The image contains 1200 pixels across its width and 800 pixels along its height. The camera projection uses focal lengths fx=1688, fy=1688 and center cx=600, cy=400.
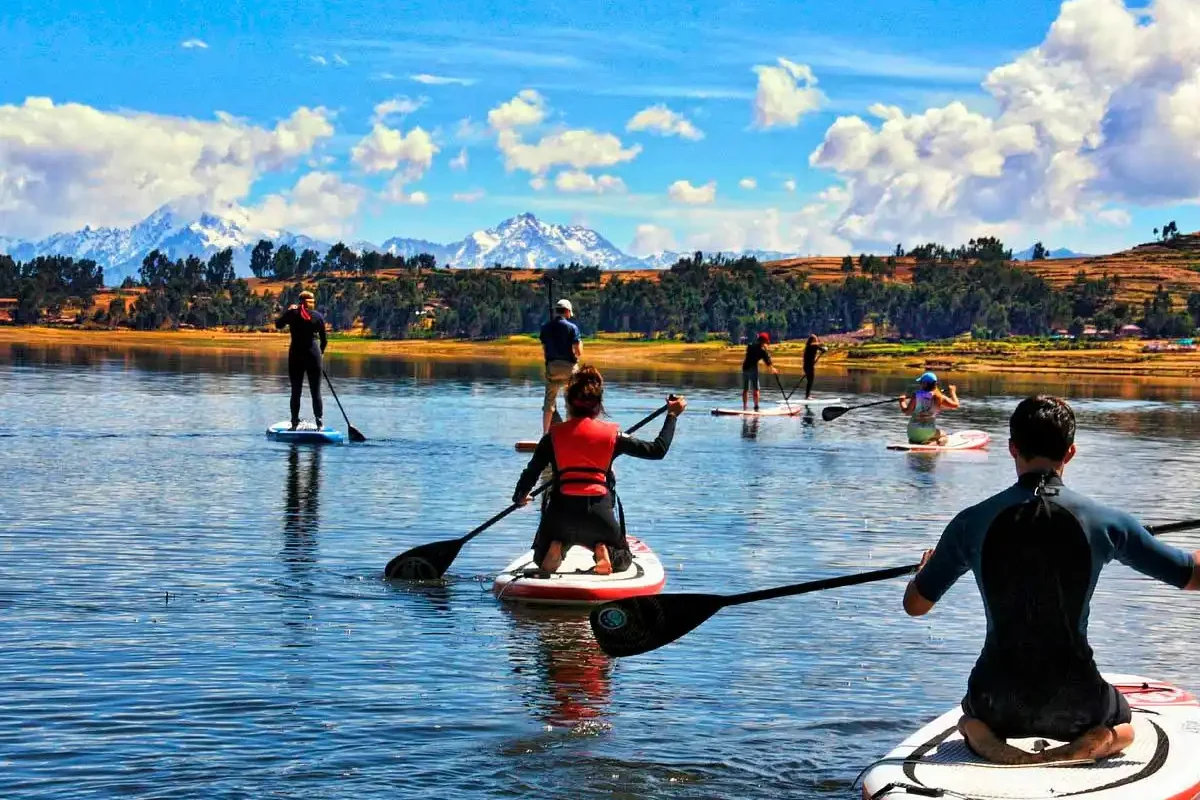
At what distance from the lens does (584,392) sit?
14711 millimetres

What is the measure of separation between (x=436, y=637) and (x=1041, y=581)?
686 cm

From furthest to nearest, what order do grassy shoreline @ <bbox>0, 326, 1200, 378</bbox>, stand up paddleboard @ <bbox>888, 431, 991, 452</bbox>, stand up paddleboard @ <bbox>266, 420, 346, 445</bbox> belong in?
grassy shoreline @ <bbox>0, 326, 1200, 378</bbox>, stand up paddleboard @ <bbox>888, 431, 991, 452</bbox>, stand up paddleboard @ <bbox>266, 420, 346, 445</bbox>

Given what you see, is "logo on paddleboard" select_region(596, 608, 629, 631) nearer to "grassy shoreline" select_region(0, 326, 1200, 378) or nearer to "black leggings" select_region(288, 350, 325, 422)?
"black leggings" select_region(288, 350, 325, 422)

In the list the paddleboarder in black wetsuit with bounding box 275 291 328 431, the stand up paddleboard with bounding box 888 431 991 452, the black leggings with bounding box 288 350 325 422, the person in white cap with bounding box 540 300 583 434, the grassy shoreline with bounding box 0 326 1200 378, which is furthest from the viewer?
the grassy shoreline with bounding box 0 326 1200 378

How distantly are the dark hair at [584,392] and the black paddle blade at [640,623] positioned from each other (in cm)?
364

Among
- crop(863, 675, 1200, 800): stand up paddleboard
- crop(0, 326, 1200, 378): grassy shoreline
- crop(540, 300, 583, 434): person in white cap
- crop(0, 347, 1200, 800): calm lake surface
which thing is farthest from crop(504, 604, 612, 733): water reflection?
crop(0, 326, 1200, 378): grassy shoreline

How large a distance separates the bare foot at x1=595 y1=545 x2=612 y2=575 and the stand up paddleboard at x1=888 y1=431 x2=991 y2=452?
21.8 metres

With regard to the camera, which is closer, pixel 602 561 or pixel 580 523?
pixel 580 523

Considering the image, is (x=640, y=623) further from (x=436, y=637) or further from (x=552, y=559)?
(x=552, y=559)

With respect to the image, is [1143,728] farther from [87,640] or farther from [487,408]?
[487,408]

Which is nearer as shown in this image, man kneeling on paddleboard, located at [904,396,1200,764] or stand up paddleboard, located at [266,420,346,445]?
man kneeling on paddleboard, located at [904,396,1200,764]

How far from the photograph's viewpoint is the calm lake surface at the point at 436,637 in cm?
1023

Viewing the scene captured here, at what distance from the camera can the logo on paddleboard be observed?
37.0ft

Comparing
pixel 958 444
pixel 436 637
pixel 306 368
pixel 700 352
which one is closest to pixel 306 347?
pixel 306 368
